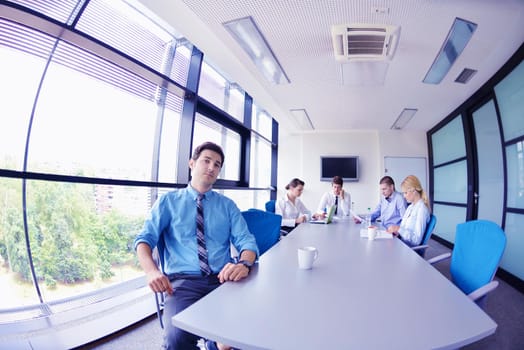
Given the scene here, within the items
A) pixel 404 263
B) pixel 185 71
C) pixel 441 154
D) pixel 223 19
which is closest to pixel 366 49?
pixel 223 19

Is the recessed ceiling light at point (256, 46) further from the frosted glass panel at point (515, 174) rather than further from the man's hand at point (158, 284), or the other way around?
the frosted glass panel at point (515, 174)

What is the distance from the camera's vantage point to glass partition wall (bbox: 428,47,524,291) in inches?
116

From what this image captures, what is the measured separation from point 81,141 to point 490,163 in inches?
219

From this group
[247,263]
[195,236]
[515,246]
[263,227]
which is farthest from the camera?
[515,246]

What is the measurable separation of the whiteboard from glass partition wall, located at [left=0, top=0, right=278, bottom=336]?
18.6ft

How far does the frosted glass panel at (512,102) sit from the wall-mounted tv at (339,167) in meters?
3.39

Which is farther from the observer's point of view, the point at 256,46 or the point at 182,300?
the point at 256,46

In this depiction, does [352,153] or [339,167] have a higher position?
[352,153]

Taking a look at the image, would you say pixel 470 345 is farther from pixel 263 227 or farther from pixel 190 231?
pixel 190 231

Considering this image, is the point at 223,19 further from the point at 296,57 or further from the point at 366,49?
the point at 366,49

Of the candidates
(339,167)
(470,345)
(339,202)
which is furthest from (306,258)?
(339,167)

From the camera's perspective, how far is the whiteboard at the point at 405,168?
619 cm

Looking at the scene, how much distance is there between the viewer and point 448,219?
203 inches

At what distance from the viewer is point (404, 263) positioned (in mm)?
1309
